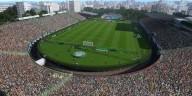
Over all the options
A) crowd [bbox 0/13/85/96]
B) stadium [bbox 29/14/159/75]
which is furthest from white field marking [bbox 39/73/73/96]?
stadium [bbox 29/14/159/75]

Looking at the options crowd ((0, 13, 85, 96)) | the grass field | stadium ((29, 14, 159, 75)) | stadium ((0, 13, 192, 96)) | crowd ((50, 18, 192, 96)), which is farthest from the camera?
the grass field

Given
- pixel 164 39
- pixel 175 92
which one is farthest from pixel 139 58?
pixel 175 92

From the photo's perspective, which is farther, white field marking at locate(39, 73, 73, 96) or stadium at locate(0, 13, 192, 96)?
white field marking at locate(39, 73, 73, 96)

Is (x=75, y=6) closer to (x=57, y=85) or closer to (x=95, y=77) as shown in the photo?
(x=95, y=77)

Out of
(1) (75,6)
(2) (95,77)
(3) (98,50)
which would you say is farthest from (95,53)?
(1) (75,6)

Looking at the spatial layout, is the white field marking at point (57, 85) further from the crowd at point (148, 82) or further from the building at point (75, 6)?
the building at point (75, 6)

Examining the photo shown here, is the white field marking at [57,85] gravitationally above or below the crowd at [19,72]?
below

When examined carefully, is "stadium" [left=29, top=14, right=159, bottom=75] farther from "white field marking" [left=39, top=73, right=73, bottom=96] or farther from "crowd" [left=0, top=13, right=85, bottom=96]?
"white field marking" [left=39, top=73, right=73, bottom=96]

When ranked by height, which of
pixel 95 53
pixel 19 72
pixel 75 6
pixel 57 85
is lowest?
pixel 57 85

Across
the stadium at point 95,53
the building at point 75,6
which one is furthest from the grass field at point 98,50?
the building at point 75,6

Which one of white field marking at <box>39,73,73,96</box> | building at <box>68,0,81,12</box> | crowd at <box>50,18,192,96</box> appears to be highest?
building at <box>68,0,81,12</box>

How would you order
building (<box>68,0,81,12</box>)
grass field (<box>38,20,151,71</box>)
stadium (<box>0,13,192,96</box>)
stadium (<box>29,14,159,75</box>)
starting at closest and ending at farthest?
1. stadium (<box>0,13,192,96</box>)
2. stadium (<box>29,14,159,75</box>)
3. grass field (<box>38,20,151,71</box>)
4. building (<box>68,0,81,12</box>)

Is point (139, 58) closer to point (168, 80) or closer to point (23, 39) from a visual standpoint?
point (168, 80)
